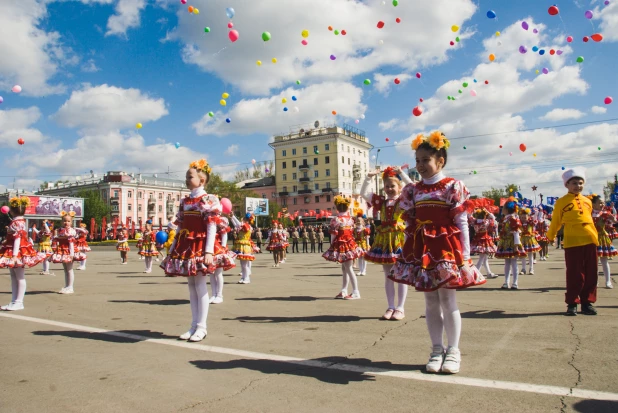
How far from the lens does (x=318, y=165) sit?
8850cm

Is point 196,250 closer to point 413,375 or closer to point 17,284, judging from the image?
point 413,375

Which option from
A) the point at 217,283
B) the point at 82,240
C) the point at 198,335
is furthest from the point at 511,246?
the point at 82,240

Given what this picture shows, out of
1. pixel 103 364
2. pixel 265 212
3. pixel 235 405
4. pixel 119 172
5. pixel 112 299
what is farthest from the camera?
pixel 119 172

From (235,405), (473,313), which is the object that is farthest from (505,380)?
(473,313)

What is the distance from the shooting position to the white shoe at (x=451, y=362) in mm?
4223

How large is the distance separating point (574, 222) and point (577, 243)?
327 mm

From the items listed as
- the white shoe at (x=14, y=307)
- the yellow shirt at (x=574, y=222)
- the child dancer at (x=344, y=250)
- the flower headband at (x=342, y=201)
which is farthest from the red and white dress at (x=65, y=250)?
the yellow shirt at (x=574, y=222)

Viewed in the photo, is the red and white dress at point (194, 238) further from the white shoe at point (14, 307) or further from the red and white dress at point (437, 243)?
the white shoe at point (14, 307)

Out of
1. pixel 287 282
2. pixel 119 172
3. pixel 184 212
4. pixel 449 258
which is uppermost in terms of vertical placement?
pixel 119 172

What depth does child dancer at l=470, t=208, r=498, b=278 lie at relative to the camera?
12945 mm

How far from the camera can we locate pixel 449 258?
4.30 metres

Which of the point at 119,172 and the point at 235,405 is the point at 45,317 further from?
the point at 119,172

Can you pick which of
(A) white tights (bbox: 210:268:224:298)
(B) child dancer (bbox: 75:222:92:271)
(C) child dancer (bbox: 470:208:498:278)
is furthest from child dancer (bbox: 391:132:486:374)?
(B) child dancer (bbox: 75:222:92:271)

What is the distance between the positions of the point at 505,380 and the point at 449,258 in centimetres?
114
